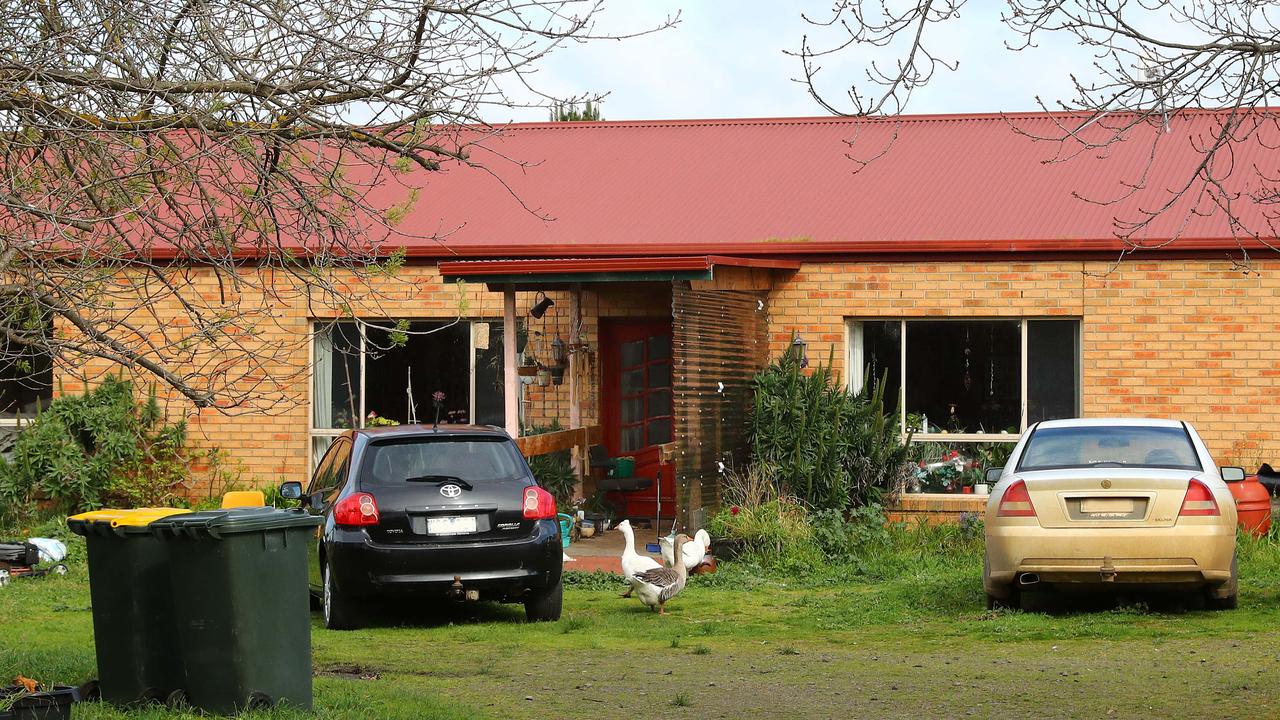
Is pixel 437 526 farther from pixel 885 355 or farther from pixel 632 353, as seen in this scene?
pixel 632 353

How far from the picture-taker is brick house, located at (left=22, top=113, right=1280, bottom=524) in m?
15.9

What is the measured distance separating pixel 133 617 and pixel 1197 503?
6937mm

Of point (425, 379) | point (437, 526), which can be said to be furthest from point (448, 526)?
point (425, 379)

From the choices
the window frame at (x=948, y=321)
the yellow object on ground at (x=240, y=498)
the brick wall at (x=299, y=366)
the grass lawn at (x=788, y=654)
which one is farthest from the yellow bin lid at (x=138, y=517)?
the window frame at (x=948, y=321)

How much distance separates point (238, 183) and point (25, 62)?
1.20 m

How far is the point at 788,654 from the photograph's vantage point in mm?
10000

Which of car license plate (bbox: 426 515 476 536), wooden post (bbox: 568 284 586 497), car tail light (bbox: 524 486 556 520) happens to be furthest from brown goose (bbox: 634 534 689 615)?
wooden post (bbox: 568 284 586 497)

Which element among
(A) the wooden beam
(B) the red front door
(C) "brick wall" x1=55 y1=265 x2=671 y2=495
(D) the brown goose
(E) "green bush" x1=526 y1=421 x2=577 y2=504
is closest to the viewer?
(D) the brown goose

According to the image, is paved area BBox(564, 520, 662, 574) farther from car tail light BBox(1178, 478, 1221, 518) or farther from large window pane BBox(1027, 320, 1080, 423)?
car tail light BBox(1178, 478, 1221, 518)

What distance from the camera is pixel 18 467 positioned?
56.2 ft

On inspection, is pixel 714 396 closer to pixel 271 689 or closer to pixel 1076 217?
pixel 1076 217

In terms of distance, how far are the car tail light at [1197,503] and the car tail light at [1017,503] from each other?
1.00 metres

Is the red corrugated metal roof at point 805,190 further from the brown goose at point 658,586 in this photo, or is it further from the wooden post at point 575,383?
the brown goose at point 658,586

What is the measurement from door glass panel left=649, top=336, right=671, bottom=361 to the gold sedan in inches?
284
